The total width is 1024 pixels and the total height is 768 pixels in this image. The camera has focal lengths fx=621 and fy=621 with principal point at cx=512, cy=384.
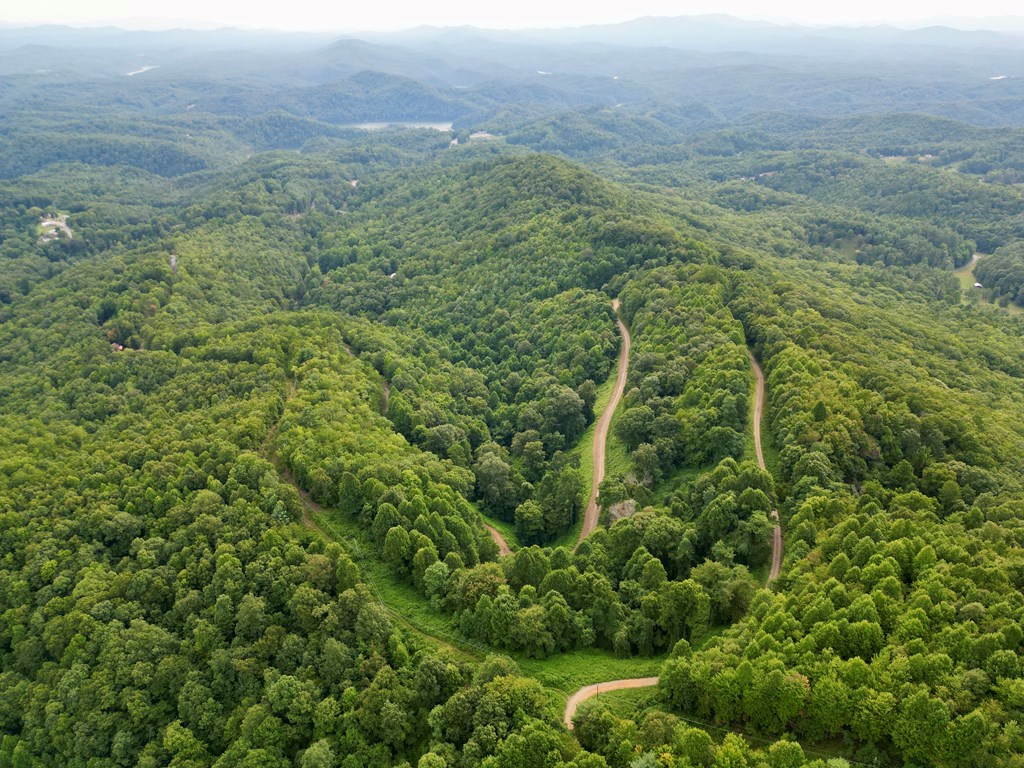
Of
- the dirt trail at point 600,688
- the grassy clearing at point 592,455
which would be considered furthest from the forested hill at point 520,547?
the dirt trail at point 600,688

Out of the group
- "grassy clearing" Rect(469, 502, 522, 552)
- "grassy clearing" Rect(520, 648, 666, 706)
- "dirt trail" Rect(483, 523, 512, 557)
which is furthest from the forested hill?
"dirt trail" Rect(483, 523, 512, 557)

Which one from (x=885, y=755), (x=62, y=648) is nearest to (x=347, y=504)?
(x=62, y=648)

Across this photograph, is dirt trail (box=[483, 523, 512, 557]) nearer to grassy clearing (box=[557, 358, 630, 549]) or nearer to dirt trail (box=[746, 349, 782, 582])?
grassy clearing (box=[557, 358, 630, 549])

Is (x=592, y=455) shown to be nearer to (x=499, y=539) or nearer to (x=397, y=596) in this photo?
(x=499, y=539)

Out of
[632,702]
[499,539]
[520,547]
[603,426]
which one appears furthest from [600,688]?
[603,426]

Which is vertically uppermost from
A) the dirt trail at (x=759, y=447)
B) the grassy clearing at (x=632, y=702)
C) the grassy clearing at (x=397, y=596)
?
the dirt trail at (x=759, y=447)

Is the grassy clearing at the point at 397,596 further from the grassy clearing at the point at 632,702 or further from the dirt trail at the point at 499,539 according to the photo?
the dirt trail at the point at 499,539
